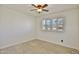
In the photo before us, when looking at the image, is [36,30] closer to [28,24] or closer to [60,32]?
[28,24]

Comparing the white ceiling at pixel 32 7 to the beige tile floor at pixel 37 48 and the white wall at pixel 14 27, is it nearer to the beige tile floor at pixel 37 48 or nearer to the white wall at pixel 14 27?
the white wall at pixel 14 27

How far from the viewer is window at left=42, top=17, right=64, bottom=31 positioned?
3.11 feet

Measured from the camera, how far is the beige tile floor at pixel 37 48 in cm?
87

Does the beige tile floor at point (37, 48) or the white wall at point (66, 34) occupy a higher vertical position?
the white wall at point (66, 34)

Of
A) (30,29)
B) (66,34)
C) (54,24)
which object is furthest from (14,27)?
(66,34)

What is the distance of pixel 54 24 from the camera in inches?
37.4

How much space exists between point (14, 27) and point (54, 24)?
1.33 ft

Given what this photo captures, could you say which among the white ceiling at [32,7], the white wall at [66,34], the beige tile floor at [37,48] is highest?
the white ceiling at [32,7]

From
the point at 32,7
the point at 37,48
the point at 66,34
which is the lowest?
the point at 37,48

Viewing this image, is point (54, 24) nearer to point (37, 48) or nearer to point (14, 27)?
point (37, 48)

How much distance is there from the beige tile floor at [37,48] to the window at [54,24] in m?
0.16

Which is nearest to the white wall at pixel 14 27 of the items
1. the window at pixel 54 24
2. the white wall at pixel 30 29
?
the white wall at pixel 30 29
